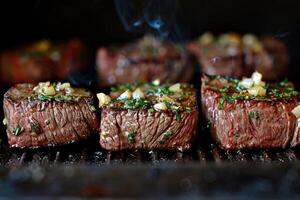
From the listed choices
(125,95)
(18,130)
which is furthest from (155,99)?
(18,130)

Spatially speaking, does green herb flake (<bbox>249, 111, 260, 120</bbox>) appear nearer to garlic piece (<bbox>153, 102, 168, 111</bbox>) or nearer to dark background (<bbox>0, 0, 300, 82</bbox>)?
garlic piece (<bbox>153, 102, 168, 111</bbox>)

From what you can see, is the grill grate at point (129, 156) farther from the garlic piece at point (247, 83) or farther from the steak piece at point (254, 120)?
the garlic piece at point (247, 83)

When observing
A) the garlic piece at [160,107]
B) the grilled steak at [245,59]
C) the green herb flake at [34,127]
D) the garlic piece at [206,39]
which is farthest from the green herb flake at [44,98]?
the garlic piece at [206,39]

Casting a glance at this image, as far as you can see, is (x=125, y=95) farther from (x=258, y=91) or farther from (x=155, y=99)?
(x=258, y=91)

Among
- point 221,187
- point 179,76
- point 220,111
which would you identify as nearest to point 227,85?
point 220,111

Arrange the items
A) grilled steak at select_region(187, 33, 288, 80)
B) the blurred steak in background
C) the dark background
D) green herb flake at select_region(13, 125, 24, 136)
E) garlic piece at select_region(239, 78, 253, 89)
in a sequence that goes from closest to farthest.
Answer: green herb flake at select_region(13, 125, 24, 136)
garlic piece at select_region(239, 78, 253, 89)
grilled steak at select_region(187, 33, 288, 80)
the blurred steak in background
the dark background

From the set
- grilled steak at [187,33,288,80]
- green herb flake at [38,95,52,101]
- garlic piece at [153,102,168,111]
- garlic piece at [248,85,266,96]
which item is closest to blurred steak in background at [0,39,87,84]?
grilled steak at [187,33,288,80]
